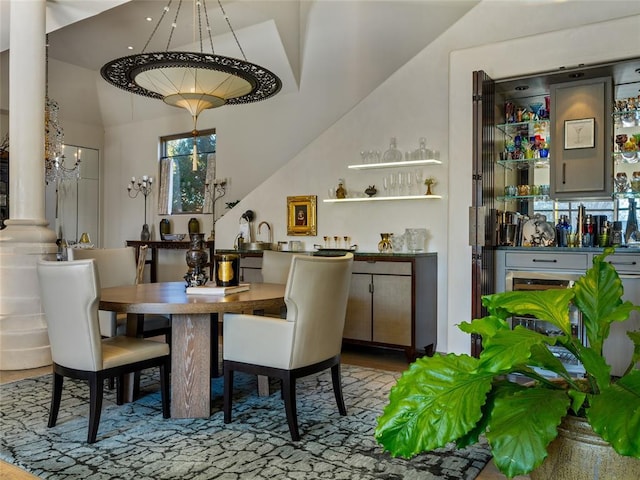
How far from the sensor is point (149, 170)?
866 cm

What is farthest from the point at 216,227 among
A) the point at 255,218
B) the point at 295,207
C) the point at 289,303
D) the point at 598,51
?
the point at 598,51

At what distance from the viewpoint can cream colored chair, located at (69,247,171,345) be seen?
3719mm

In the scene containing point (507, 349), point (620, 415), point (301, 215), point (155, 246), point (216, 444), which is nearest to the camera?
point (620, 415)

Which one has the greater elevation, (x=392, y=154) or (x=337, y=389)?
(x=392, y=154)

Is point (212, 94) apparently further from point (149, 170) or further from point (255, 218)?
point (149, 170)

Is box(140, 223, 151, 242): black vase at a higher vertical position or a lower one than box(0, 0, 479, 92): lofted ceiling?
lower

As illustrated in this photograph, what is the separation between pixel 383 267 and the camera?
15.2 ft

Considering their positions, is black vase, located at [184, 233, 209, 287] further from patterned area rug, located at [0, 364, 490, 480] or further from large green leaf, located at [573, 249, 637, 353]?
large green leaf, located at [573, 249, 637, 353]

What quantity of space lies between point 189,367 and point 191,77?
2.00m

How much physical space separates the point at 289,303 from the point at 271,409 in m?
0.87

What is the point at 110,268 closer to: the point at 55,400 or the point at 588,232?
the point at 55,400

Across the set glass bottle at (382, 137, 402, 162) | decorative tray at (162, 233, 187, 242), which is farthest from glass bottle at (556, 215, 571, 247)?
decorative tray at (162, 233, 187, 242)

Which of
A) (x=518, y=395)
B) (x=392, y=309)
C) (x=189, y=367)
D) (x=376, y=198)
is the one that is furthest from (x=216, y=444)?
(x=376, y=198)

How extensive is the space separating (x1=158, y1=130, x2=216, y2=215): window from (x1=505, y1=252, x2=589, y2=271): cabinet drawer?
195 inches
